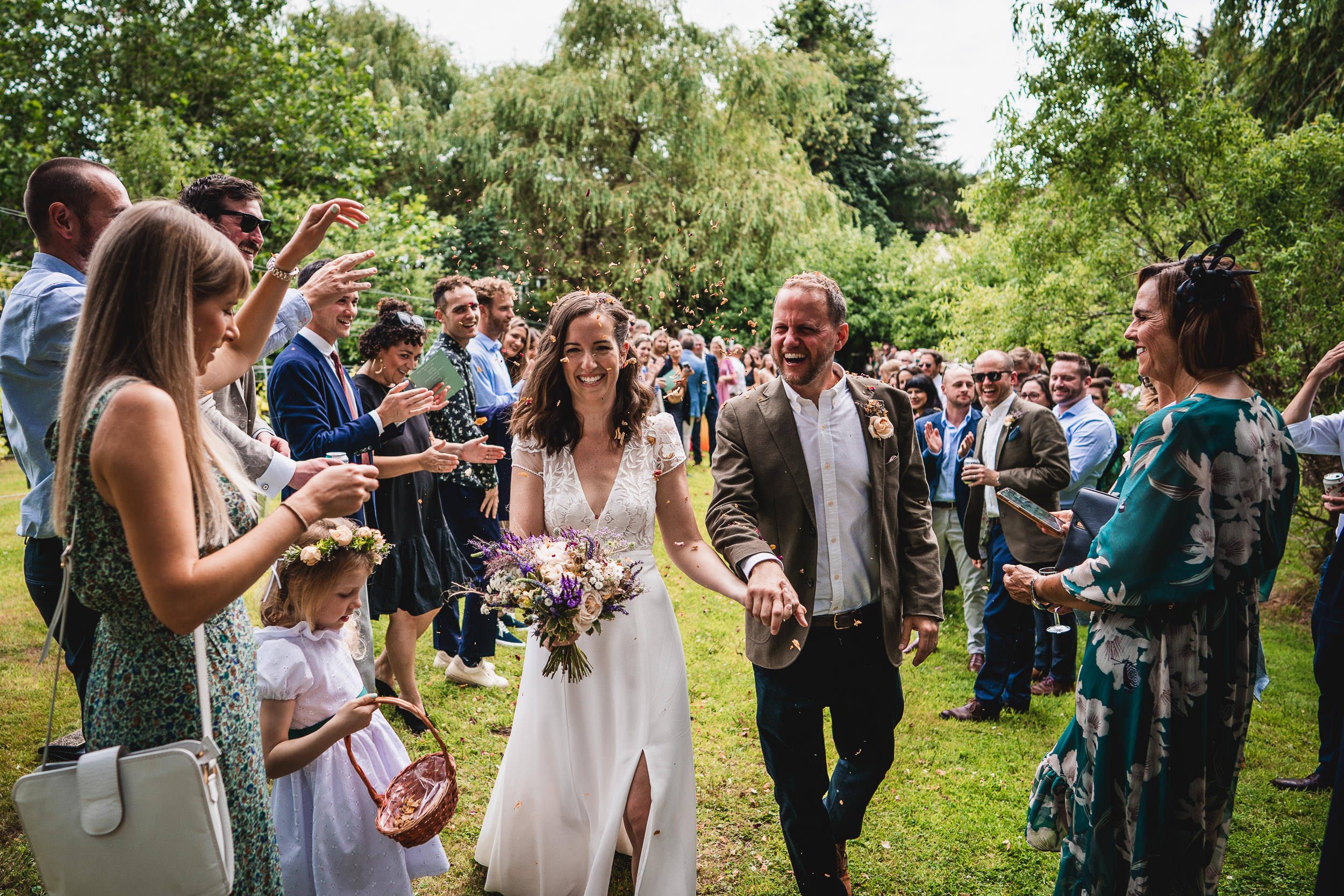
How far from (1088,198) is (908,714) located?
576 centimetres

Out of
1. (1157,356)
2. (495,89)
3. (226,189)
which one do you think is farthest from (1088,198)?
(495,89)

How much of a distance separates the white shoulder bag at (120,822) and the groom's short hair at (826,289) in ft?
8.56

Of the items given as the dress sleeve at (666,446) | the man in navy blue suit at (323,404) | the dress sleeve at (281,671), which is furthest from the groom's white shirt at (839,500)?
the man in navy blue suit at (323,404)

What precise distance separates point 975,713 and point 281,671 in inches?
180

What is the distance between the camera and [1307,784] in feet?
14.9

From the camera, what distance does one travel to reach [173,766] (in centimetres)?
177

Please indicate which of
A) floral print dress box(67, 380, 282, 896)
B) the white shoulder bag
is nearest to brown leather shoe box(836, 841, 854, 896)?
floral print dress box(67, 380, 282, 896)

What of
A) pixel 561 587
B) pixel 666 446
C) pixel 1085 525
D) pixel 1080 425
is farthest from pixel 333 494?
pixel 1080 425

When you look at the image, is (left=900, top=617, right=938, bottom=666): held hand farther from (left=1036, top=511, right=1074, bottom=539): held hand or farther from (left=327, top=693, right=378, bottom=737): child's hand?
(left=327, top=693, right=378, bottom=737): child's hand

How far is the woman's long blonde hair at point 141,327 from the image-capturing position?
1832 mm

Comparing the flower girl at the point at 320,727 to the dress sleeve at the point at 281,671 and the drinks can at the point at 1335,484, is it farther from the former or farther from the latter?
the drinks can at the point at 1335,484

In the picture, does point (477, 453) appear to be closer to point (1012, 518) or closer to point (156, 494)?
point (156, 494)

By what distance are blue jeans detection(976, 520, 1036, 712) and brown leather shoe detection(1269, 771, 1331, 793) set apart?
1488mm

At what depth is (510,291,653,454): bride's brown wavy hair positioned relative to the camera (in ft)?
11.6
